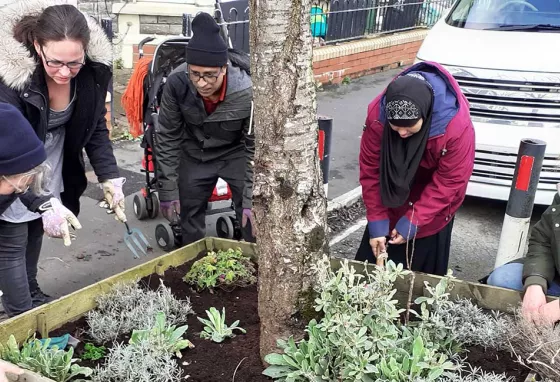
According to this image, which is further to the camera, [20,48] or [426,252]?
[426,252]

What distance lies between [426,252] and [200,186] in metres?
1.61

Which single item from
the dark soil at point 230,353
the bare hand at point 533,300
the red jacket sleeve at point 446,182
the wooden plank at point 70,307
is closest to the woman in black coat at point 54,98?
the wooden plank at point 70,307

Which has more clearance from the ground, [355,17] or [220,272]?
[355,17]

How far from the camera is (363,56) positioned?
11977 millimetres

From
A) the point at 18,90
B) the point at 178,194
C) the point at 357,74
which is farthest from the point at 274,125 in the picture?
the point at 357,74

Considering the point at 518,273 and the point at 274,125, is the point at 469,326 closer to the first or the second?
the point at 518,273

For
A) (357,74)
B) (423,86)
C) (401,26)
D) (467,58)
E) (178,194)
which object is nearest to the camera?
(423,86)

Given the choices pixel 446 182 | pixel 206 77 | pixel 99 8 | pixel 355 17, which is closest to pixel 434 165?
pixel 446 182

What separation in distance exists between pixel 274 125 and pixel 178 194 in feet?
6.88

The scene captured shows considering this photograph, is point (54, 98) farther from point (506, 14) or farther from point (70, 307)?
point (506, 14)

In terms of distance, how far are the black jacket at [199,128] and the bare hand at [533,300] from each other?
5.84ft

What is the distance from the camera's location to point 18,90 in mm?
2756

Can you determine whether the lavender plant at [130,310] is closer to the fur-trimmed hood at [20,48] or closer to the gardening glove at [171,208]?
the fur-trimmed hood at [20,48]

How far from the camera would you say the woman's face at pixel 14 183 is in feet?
8.05
